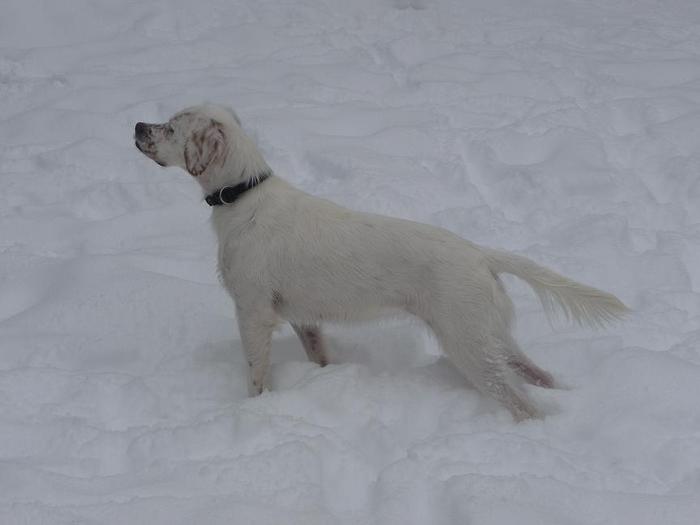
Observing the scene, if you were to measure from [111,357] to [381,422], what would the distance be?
4.54 feet

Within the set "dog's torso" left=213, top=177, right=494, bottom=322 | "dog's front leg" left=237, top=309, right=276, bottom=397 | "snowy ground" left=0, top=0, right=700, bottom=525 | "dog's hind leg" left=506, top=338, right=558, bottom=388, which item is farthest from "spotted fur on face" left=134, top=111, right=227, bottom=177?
"dog's hind leg" left=506, top=338, right=558, bottom=388

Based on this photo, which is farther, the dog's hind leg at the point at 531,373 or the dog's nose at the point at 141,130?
the dog's nose at the point at 141,130

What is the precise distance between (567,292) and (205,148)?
5.38ft

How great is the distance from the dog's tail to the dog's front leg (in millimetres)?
1009

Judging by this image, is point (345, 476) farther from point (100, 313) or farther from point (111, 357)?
point (100, 313)

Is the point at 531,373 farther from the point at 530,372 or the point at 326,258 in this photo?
the point at 326,258

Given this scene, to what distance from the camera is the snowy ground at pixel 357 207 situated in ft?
8.93

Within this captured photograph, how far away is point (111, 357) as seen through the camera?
12.1 feet

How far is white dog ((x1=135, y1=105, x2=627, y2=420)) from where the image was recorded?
3119 mm

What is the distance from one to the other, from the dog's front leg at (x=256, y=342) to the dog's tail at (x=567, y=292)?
1.01 metres

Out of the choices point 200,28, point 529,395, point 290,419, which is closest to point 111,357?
point 290,419

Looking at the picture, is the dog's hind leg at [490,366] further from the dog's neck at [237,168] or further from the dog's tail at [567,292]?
the dog's neck at [237,168]

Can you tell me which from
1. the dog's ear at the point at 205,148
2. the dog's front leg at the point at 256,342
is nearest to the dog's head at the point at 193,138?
the dog's ear at the point at 205,148

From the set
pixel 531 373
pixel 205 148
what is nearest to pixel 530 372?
pixel 531 373
